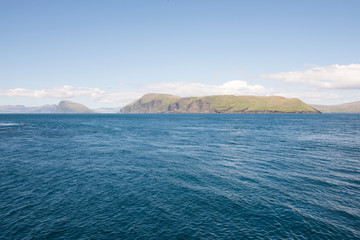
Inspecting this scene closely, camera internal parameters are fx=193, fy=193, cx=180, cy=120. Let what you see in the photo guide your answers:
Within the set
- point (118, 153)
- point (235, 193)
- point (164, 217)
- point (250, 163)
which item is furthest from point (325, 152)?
point (118, 153)

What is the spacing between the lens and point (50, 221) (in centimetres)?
1931

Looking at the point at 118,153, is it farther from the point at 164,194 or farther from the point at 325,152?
the point at 325,152

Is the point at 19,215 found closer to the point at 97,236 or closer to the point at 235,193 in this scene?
the point at 97,236

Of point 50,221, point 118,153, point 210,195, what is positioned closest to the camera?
point 50,221

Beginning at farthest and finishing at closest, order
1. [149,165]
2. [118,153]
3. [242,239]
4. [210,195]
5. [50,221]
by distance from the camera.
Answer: [118,153]
[149,165]
[210,195]
[50,221]
[242,239]

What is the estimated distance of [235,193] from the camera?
25.6 m

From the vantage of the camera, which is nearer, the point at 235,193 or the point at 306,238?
the point at 306,238

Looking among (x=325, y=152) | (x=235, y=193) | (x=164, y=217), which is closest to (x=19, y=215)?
(x=164, y=217)

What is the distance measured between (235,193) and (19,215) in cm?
2480

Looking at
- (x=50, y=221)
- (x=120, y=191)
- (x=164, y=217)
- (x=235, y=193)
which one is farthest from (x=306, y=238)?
(x=50, y=221)

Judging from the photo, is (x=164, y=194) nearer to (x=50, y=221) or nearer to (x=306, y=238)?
Result: (x=50, y=221)

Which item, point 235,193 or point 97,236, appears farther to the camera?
point 235,193

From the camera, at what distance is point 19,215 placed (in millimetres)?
20297

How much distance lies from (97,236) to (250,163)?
3190 cm
